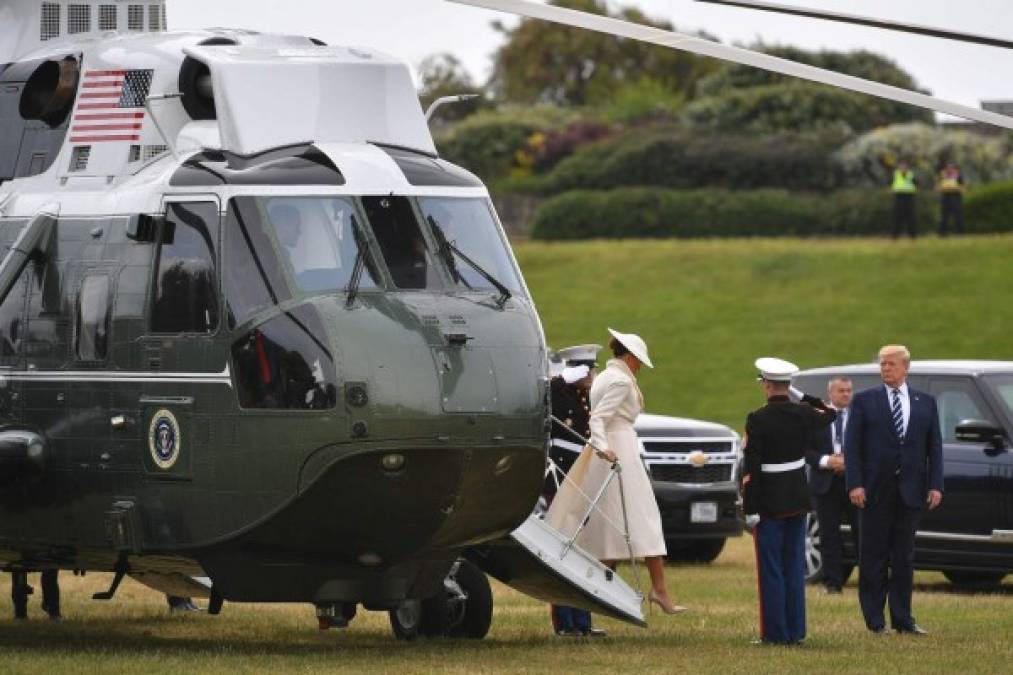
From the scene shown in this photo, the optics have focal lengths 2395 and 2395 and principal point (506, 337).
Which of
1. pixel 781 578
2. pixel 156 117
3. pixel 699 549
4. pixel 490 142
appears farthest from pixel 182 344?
pixel 490 142

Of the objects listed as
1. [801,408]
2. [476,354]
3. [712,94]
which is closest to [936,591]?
[801,408]

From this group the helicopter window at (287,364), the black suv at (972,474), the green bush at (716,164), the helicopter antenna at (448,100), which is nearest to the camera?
the helicopter window at (287,364)

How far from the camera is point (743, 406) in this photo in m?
38.3

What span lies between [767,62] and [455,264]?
3.45 metres

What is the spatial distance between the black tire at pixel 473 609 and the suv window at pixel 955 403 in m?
5.75

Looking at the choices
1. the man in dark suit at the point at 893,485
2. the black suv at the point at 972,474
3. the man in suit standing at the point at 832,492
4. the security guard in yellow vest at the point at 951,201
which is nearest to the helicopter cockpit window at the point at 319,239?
the man in dark suit at the point at 893,485

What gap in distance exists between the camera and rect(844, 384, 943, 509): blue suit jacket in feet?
54.1

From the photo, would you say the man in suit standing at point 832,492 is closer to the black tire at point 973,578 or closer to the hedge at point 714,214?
the black tire at point 973,578

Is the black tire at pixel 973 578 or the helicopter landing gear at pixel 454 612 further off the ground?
the helicopter landing gear at pixel 454 612

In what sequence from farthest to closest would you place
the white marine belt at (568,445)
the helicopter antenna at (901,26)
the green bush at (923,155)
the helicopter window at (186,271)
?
1. the green bush at (923,155)
2. the white marine belt at (568,445)
3. the helicopter window at (186,271)
4. the helicopter antenna at (901,26)

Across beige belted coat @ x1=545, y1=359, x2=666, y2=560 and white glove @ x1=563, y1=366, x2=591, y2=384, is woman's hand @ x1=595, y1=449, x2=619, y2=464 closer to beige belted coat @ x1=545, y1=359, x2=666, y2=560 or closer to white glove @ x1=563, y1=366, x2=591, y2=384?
beige belted coat @ x1=545, y1=359, x2=666, y2=560

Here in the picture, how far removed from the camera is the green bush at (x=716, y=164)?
54.8 meters

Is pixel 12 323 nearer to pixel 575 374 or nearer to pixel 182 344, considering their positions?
pixel 182 344

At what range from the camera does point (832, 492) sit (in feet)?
67.6
